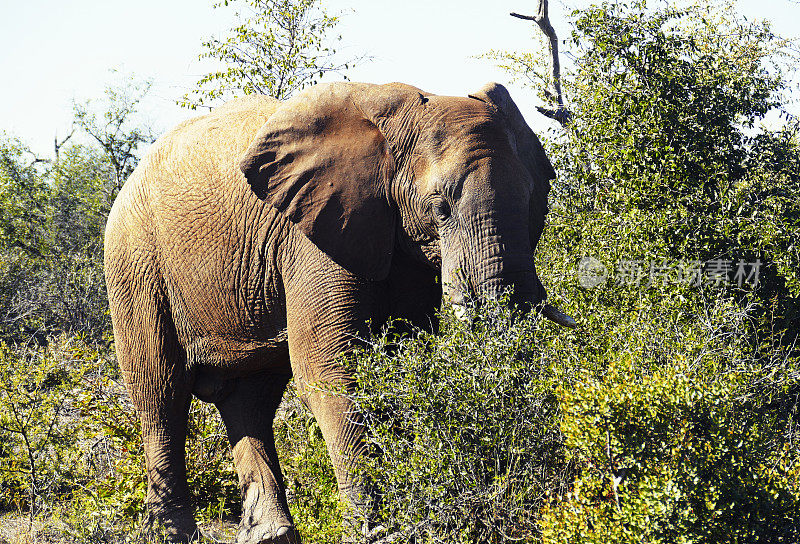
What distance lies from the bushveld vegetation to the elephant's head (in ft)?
1.19

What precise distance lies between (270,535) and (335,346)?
1.57 meters

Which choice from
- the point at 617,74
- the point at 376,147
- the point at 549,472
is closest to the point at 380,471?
the point at 549,472

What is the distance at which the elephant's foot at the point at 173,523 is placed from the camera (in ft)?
21.6

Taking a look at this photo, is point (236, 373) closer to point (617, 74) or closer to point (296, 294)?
point (296, 294)

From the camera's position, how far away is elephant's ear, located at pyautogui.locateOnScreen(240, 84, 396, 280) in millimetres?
5250

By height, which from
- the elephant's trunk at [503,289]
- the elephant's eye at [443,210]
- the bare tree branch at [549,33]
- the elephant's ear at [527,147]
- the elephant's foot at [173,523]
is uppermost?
the bare tree branch at [549,33]

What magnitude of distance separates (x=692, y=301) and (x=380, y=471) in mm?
2886

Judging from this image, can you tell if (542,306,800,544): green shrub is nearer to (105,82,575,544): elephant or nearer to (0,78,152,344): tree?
(105,82,575,544): elephant

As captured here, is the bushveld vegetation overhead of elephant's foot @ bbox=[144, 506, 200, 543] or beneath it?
overhead

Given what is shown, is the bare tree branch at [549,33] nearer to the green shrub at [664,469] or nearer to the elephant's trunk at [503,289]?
the elephant's trunk at [503,289]

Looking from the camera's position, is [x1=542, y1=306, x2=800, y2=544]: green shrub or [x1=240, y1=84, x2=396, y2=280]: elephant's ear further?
[x1=240, y1=84, x2=396, y2=280]: elephant's ear
